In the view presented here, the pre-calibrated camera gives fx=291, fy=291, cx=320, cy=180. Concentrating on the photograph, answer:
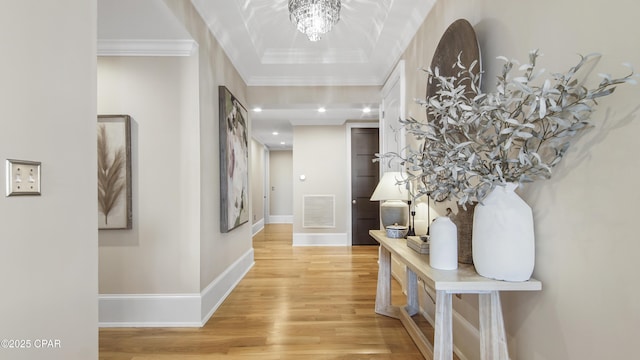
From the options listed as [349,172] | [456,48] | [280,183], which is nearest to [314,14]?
[456,48]

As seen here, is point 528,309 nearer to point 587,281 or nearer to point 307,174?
point 587,281

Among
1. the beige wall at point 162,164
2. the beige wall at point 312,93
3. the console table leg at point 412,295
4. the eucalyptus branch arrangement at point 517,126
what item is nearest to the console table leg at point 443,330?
the eucalyptus branch arrangement at point 517,126

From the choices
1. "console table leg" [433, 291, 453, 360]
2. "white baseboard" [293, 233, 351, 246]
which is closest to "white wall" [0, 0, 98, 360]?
"console table leg" [433, 291, 453, 360]

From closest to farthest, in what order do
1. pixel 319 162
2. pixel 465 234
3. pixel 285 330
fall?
pixel 465 234 → pixel 285 330 → pixel 319 162

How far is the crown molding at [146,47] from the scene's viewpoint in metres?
2.33

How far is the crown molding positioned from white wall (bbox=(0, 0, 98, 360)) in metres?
1.19

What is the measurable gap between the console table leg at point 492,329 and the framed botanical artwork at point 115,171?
2.54m

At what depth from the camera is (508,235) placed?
1157 millimetres

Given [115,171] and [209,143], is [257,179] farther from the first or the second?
[115,171]

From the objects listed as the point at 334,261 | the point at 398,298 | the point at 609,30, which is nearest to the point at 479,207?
the point at 609,30

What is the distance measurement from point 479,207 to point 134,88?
104 inches

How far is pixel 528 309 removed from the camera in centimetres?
126

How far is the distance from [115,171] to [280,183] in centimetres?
711

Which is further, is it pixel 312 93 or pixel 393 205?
pixel 312 93
